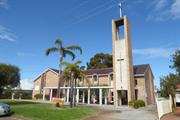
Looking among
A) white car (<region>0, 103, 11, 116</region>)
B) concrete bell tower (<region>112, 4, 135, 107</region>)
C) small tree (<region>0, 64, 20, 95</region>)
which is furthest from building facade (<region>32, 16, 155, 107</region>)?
white car (<region>0, 103, 11, 116</region>)

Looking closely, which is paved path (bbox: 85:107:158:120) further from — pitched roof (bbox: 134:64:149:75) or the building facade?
pitched roof (bbox: 134:64:149:75)

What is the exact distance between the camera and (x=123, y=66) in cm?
3353

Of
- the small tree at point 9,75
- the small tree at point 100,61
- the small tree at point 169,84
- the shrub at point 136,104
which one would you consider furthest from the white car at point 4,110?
the small tree at point 100,61

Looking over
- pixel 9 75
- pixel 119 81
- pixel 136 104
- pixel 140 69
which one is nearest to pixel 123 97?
pixel 119 81

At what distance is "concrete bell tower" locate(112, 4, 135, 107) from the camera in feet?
107

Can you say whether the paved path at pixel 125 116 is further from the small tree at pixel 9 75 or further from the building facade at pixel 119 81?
the small tree at pixel 9 75

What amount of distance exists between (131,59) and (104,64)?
97.9ft

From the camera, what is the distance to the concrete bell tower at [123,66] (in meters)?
32.6

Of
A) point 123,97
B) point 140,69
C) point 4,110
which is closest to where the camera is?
point 4,110

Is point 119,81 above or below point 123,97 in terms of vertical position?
above

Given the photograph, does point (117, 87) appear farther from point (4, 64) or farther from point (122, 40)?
point (4, 64)

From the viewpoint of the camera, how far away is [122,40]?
114 ft

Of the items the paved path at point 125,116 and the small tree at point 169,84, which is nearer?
the paved path at point 125,116

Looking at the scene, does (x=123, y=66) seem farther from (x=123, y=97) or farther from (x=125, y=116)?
(x=125, y=116)
